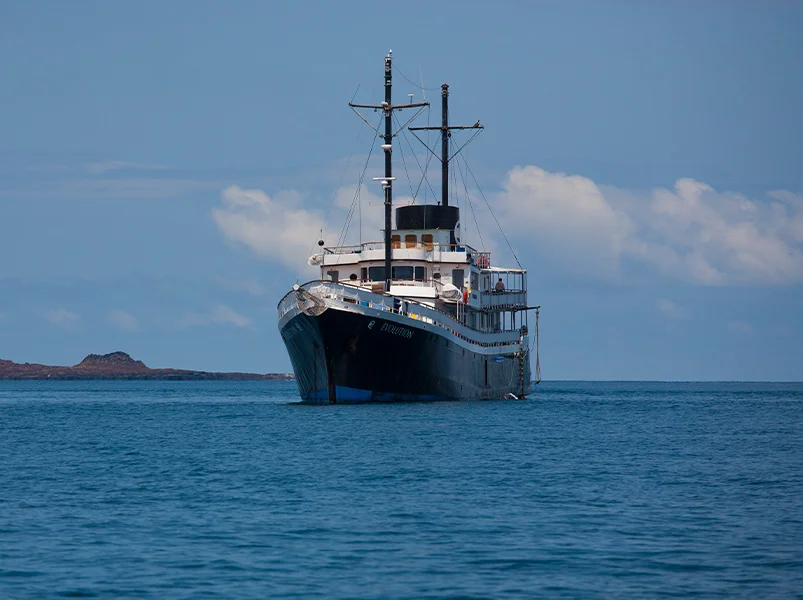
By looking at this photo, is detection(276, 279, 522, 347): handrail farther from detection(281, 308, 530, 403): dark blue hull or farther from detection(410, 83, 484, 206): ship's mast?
detection(410, 83, 484, 206): ship's mast

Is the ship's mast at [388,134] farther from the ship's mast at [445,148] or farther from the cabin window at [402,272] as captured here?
the ship's mast at [445,148]

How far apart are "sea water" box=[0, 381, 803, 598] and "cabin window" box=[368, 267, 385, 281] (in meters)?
18.6

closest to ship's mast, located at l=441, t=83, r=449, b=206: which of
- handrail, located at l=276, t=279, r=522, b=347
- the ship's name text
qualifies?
handrail, located at l=276, t=279, r=522, b=347

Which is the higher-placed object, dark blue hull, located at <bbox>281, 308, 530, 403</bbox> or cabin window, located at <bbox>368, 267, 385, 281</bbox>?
cabin window, located at <bbox>368, 267, 385, 281</bbox>

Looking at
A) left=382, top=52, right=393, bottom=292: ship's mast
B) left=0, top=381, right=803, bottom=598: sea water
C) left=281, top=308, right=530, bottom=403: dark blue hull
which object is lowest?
left=0, top=381, right=803, bottom=598: sea water

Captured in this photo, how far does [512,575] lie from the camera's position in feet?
59.6

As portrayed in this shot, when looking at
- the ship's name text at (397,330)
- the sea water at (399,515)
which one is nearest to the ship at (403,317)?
the ship's name text at (397,330)

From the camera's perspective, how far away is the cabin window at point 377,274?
62.9 meters

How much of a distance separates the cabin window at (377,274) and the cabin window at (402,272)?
0.85 meters

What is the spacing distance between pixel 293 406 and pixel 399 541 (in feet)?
146

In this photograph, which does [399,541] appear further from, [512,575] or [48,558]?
[48,558]

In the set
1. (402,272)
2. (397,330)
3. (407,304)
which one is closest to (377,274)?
(402,272)

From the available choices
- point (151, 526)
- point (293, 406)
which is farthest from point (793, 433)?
point (151, 526)

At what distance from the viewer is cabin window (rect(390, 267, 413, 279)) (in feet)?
208
